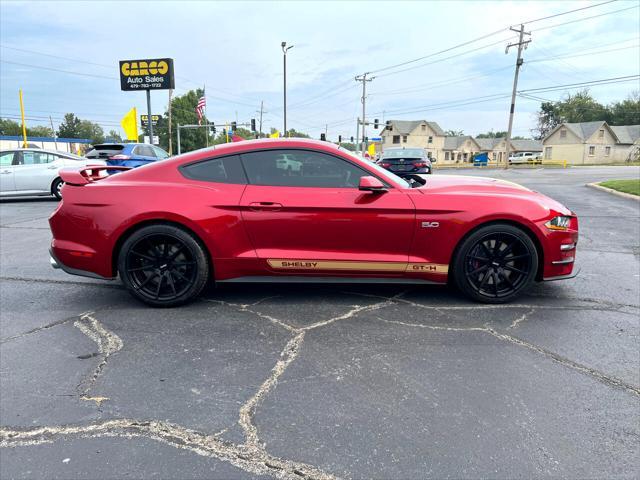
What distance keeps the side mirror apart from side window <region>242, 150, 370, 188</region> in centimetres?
13

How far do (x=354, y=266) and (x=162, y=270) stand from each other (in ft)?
5.44

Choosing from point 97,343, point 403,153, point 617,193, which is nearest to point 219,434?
point 97,343

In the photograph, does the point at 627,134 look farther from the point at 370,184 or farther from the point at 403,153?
the point at 370,184

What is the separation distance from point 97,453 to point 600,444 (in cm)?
236

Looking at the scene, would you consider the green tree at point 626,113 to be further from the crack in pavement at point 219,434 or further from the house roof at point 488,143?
the crack in pavement at point 219,434

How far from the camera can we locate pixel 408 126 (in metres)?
84.1

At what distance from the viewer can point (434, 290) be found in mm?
4277

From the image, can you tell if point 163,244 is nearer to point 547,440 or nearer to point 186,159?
point 186,159

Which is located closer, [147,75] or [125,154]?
[125,154]

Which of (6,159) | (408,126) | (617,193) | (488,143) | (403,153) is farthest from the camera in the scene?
(488,143)

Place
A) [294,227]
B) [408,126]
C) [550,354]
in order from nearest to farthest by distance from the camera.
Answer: [550,354] → [294,227] → [408,126]

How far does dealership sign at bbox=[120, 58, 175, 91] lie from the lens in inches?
1073

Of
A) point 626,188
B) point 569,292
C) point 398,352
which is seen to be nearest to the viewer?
point 398,352

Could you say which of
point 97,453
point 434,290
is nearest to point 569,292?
point 434,290
